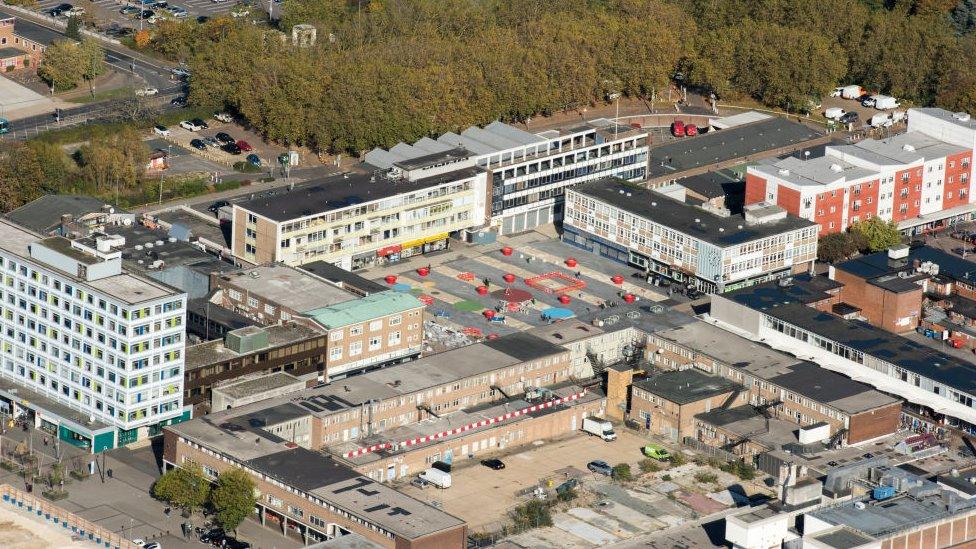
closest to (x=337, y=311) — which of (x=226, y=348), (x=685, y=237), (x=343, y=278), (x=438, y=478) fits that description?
(x=226, y=348)

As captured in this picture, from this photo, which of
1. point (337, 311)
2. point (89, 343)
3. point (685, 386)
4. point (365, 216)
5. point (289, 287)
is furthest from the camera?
point (365, 216)

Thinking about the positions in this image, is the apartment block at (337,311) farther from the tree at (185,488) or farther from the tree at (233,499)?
the tree at (233,499)

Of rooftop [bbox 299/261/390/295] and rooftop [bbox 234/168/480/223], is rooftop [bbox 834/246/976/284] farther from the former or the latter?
rooftop [bbox 299/261/390/295]

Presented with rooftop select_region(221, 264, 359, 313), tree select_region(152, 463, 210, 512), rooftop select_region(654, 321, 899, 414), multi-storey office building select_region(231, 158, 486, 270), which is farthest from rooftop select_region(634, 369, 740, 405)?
→ tree select_region(152, 463, 210, 512)

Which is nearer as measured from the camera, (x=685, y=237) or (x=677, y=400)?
(x=677, y=400)

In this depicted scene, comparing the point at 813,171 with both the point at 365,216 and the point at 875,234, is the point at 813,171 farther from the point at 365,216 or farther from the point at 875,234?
the point at 365,216
